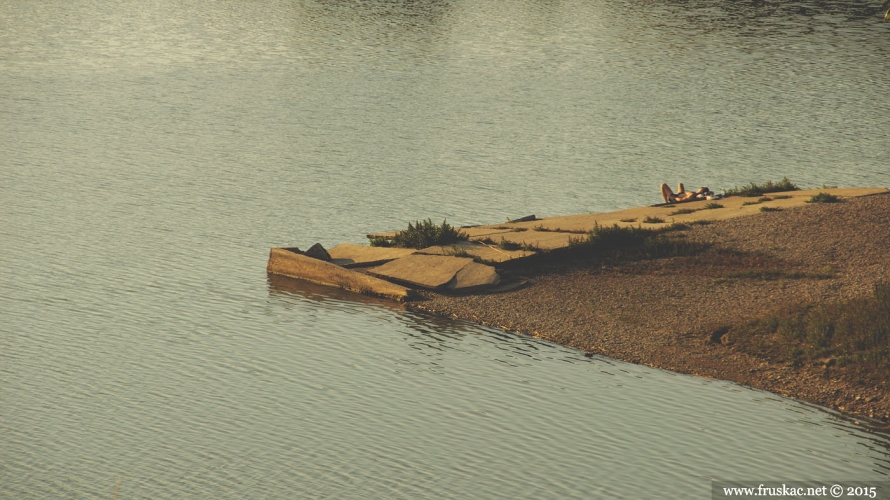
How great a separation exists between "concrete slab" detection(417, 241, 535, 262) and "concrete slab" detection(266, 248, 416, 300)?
5.60 feet

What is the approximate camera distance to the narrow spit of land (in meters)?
18.0

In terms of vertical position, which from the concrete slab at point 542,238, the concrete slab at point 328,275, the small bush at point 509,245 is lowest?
the concrete slab at point 328,275

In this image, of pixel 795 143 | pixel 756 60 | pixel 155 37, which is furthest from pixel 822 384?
pixel 155 37

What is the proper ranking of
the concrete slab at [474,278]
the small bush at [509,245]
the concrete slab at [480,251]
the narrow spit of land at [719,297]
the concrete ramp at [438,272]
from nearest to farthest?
the narrow spit of land at [719,297]
the concrete slab at [474,278]
the concrete ramp at [438,272]
the concrete slab at [480,251]
the small bush at [509,245]

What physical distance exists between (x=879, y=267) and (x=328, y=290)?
35.5 feet

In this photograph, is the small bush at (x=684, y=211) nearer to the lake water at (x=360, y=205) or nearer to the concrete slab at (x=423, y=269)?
the lake water at (x=360, y=205)

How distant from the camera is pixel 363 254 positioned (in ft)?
82.0

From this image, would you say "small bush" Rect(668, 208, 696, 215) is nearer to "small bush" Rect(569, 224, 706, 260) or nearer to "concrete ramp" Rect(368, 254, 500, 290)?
"small bush" Rect(569, 224, 706, 260)

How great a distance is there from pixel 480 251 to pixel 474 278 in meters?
1.57

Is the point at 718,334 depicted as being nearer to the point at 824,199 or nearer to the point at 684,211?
the point at 824,199

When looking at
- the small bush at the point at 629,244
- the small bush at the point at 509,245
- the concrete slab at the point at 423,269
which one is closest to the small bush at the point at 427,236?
the concrete slab at the point at 423,269

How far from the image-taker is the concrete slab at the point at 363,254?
24500 millimetres

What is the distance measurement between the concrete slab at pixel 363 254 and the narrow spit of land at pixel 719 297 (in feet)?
6.94

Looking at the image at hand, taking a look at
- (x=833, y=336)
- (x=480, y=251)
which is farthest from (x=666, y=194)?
(x=833, y=336)
